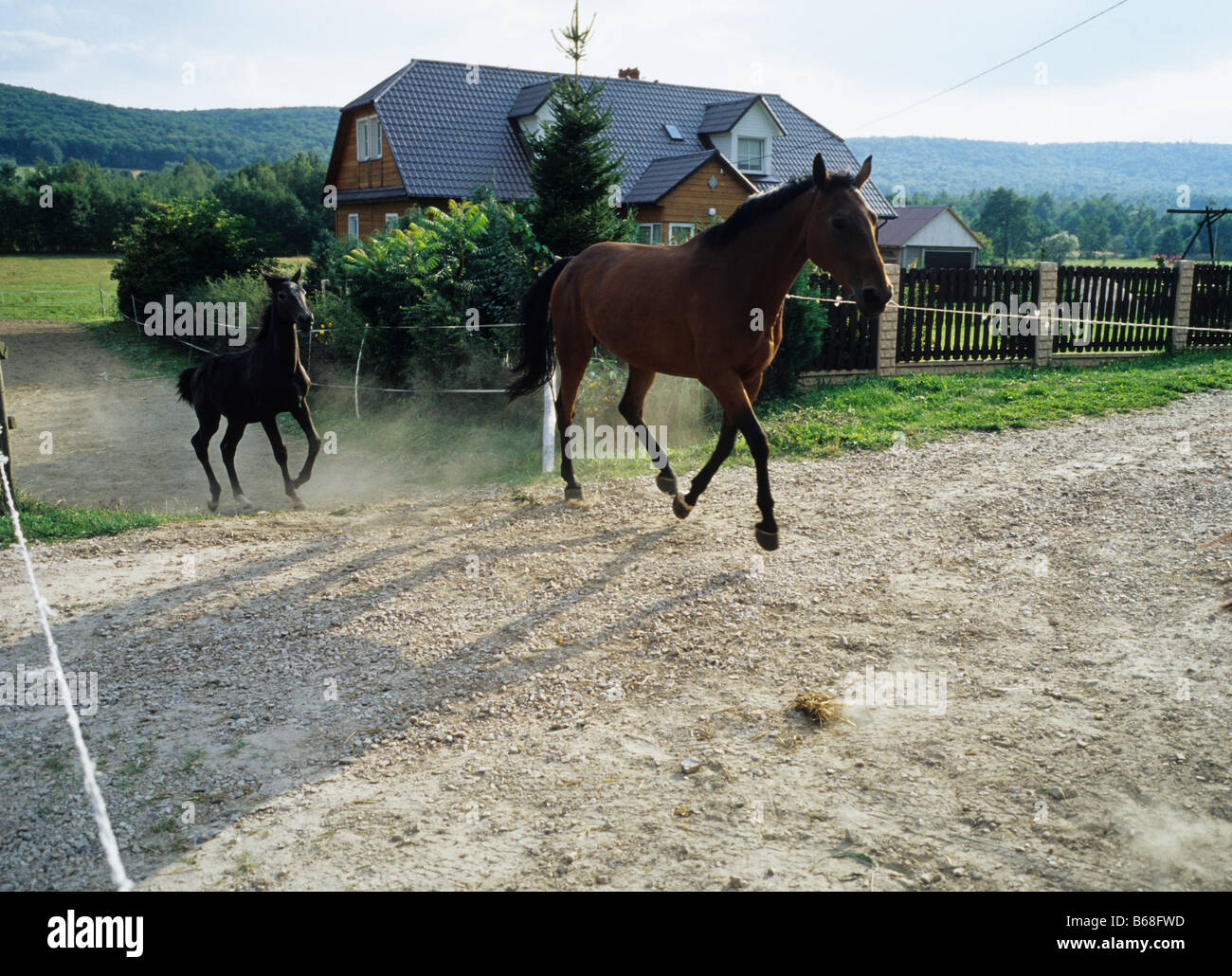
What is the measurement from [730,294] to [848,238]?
36.8 inches

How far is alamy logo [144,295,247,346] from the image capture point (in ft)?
64.5

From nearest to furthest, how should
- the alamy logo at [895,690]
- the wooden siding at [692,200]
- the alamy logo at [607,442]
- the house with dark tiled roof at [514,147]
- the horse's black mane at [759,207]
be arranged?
the alamy logo at [895,690] < the horse's black mane at [759,207] < the alamy logo at [607,442] < the house with dark tiled roof at [514,147] < the wooden siding at [692,200]

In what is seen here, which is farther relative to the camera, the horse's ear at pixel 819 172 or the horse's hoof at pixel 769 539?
the horse's hoof at pixel 769 539

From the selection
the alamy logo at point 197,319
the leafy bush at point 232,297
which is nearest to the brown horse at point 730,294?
the alamy logo at point 197,319

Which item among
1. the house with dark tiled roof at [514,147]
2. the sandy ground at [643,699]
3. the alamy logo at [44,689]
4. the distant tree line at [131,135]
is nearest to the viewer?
the sandy ground at [643,699]

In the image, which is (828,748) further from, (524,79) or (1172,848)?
(524,79)

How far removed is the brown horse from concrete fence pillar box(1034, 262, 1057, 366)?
1037 cm

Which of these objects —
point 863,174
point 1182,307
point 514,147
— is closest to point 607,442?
point 863,174

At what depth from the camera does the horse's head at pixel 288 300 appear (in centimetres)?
816

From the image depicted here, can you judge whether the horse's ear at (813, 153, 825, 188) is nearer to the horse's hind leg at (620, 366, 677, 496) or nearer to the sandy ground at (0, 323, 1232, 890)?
the horse's hind leg at (620, 366, 677, 496)

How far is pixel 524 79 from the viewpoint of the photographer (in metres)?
33.2

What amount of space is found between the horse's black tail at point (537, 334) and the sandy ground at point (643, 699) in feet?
5.43

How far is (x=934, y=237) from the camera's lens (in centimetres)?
6600
